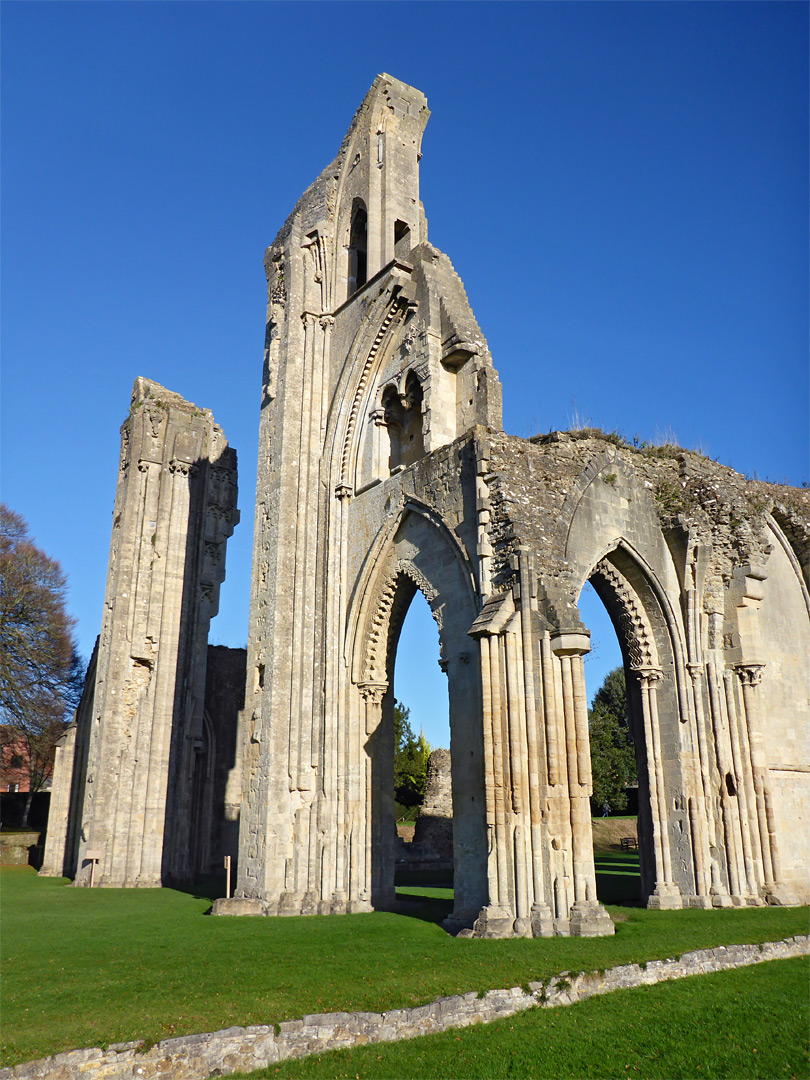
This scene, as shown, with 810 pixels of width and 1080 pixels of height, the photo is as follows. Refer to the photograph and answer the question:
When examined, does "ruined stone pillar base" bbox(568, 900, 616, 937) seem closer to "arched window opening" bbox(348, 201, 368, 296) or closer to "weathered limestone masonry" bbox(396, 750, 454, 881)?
"arched window opening" bbox(348, 201, 368, 296)

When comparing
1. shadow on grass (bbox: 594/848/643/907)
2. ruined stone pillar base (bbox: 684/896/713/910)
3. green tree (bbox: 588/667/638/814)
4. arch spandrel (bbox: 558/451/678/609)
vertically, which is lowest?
shadow on grass (bbox: 594/848/643/907)

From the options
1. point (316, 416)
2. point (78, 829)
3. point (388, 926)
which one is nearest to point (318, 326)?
point (316, 416)

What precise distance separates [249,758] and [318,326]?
8605mm

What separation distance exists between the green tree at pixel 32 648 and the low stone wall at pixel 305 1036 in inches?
946

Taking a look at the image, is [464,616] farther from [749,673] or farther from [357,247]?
[357,247]

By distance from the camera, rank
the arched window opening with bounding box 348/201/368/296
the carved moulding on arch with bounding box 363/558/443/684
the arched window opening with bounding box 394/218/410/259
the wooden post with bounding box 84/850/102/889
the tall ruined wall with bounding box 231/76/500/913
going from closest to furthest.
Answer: the tall ruined wall with bounding box 231/76/500/913 → the carved moulding on arch with bounding box 363/558/443/684 → the arched window opening with bounding box 394/218/410/259 → the arched window opening with bounding box 348/201/368/296 → the wooden post with bounding box 84/850/102/889

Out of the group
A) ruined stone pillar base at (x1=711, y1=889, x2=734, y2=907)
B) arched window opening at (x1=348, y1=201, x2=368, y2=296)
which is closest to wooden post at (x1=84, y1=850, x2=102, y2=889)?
ruined stone pillar base at (x1=711, y1=889, x2=734, y2=907)

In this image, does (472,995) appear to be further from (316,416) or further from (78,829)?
(78,829)

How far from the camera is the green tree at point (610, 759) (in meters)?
35.2

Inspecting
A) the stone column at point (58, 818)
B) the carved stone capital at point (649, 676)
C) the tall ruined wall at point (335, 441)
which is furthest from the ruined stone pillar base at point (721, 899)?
the stone column at point (58, 818)

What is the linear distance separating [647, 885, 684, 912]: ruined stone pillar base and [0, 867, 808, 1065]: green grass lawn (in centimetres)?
39

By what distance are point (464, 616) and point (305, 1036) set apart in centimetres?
713

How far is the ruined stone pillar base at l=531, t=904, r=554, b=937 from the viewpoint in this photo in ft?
32.2

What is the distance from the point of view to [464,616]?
12.4 metres
